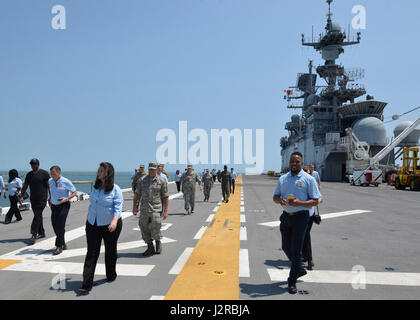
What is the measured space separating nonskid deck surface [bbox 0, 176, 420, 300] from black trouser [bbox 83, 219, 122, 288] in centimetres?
20

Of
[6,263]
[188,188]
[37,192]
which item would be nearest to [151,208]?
[6,263]

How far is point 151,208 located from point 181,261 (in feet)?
3.88

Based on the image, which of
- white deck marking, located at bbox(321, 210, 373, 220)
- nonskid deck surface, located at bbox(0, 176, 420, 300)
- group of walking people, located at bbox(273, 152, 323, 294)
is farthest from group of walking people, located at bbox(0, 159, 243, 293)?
white deck marking, located at bbox(321, 210, 373, 220)

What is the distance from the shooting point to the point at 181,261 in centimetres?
520

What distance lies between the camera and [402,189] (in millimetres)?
27844

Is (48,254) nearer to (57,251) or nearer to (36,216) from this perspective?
(57,251)

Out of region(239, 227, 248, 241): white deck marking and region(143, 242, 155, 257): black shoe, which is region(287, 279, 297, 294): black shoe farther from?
region(239, 227, 248, 241): white deck marking

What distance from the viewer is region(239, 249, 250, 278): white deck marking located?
4.55m

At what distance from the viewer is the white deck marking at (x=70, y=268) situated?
15.1ft

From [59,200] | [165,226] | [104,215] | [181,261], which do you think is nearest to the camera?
[104,215]

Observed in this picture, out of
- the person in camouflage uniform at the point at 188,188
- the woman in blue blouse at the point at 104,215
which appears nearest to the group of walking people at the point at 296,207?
the woman in blue blouse at the point at 104,215

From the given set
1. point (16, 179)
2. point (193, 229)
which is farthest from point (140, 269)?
point (16, 179)

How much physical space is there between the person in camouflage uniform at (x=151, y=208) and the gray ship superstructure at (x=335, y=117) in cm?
4014
